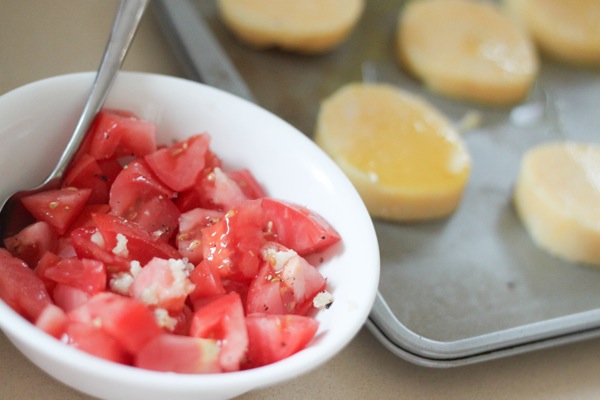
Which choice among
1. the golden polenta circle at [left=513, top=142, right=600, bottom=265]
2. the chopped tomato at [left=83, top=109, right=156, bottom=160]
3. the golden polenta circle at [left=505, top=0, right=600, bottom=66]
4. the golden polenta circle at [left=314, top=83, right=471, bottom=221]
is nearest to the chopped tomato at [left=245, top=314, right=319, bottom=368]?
the chopped tomato at [left=83, top=109, right=156, bottom=160]

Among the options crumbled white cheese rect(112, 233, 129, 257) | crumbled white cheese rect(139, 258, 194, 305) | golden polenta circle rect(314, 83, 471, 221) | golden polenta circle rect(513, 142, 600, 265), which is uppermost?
crumbled white cheese rect(112, 233, 129, 257)

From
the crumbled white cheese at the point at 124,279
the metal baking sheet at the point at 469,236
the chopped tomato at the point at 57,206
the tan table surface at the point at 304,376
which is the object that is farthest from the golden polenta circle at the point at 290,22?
the crumbled white cheese at the point at 124,279

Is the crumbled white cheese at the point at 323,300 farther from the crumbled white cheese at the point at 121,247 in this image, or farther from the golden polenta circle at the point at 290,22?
the golden polenta circle at the point at 290,22

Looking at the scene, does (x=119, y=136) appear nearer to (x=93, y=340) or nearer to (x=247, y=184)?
(x=247, y=184)

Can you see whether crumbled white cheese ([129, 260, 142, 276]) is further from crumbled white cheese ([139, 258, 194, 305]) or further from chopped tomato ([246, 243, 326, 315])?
chopped tomato ([246, 243, 326, 315])

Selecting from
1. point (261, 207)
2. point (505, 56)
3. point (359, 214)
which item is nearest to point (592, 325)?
point (359, 214)

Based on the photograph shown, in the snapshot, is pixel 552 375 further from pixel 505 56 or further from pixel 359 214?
pixel 505 56
